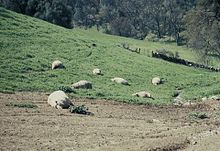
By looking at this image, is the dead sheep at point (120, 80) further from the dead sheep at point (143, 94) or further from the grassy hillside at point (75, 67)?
the dead sheep at point (143, 94)

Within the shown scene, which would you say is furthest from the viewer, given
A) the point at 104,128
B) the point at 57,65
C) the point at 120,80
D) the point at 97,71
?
the point at 97,71

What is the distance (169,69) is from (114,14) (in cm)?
13728

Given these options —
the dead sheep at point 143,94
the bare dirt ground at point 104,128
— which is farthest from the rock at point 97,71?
the bare dirt ground at point 104,128

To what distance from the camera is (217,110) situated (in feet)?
127

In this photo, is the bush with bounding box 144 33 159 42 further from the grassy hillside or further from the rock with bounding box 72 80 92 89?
the rock with bounding box 72 80 92 89

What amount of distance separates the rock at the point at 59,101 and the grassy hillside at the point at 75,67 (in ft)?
13.2

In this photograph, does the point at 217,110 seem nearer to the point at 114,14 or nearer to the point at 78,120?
the point at 78,120

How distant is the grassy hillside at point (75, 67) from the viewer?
42.2m

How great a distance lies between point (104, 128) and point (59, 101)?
6.32m

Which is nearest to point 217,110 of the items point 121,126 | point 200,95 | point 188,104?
point 188,104

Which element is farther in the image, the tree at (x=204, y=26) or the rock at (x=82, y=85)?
the tree at (x=204, y=26)

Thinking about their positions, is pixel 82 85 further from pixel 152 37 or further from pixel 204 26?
pixel 152 37

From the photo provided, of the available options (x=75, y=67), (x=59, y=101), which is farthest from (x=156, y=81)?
(x=59, y=101)

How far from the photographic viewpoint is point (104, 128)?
99.1ft
